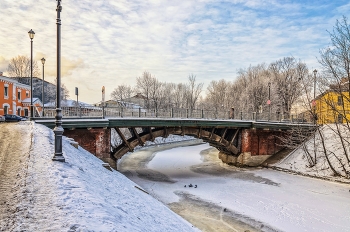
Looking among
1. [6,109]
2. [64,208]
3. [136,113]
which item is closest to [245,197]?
[136,113]

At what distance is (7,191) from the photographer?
523cm

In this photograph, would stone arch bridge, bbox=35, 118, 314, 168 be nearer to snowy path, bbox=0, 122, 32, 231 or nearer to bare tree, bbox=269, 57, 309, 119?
snowy path, bbox=0, 122, 32, 231

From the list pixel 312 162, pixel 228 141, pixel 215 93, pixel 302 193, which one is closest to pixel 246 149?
pixel 228 141

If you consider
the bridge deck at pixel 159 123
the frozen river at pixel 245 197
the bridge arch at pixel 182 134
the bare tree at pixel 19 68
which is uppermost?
the bare tree at pixel 19 68

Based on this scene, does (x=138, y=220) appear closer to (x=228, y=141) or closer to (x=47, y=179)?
(x=47, y=179)

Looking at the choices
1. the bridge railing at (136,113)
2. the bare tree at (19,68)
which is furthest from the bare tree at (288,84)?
the bare tree at (19,68)

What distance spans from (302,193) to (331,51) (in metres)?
10.1

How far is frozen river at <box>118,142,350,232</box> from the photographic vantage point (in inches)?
461

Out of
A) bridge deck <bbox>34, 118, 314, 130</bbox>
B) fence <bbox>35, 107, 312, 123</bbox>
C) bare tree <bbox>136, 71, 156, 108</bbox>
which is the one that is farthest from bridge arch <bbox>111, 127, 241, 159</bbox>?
bare tree <bbox>136, 71, 156, 108</bbox>

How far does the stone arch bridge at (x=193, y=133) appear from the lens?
639 inches

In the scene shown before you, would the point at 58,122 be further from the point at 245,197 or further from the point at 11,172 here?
the point at 245,197

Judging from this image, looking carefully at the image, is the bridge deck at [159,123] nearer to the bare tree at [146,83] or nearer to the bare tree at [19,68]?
the bare tree at [146,83]

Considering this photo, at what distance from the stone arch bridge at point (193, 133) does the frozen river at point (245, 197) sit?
2.39 metres

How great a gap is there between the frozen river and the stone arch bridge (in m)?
2.39
